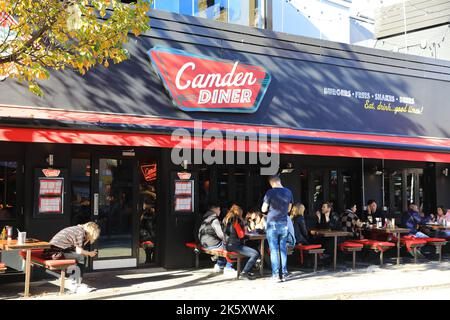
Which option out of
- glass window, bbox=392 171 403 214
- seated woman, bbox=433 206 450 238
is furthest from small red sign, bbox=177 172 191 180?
seated woman, bbox=433 206 450 238

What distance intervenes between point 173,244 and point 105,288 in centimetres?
230

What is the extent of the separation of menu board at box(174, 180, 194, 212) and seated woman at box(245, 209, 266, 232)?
125 cm

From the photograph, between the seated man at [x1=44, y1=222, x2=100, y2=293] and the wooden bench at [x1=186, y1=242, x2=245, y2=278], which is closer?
the seated man at [x1=44, y1=222, x2=100, y2=293]

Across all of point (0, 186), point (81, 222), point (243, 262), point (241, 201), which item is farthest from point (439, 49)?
point (0, 186)

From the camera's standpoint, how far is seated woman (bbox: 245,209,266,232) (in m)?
10.5

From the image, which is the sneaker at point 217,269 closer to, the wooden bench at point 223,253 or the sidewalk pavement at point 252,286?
the sidewalk pavement at point 252,286

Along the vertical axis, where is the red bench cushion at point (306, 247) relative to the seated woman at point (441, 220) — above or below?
below

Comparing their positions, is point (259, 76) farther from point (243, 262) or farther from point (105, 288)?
point (105, 288)

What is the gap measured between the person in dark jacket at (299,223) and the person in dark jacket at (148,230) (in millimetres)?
2959

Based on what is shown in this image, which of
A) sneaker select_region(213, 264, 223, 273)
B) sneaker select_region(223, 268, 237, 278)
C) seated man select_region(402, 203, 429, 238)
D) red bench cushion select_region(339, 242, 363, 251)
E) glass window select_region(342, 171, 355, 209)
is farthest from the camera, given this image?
glass window select_region(342, 171, 355, 209)

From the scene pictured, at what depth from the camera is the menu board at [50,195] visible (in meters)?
8.90

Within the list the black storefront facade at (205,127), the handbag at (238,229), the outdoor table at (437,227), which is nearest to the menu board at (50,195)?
the black storefront facade at (205,127)

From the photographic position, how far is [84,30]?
24.5ft

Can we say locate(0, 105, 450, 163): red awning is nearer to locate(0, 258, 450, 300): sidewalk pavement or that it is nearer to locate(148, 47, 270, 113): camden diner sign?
locate(148, 47, 270, 113): camden diner sign
